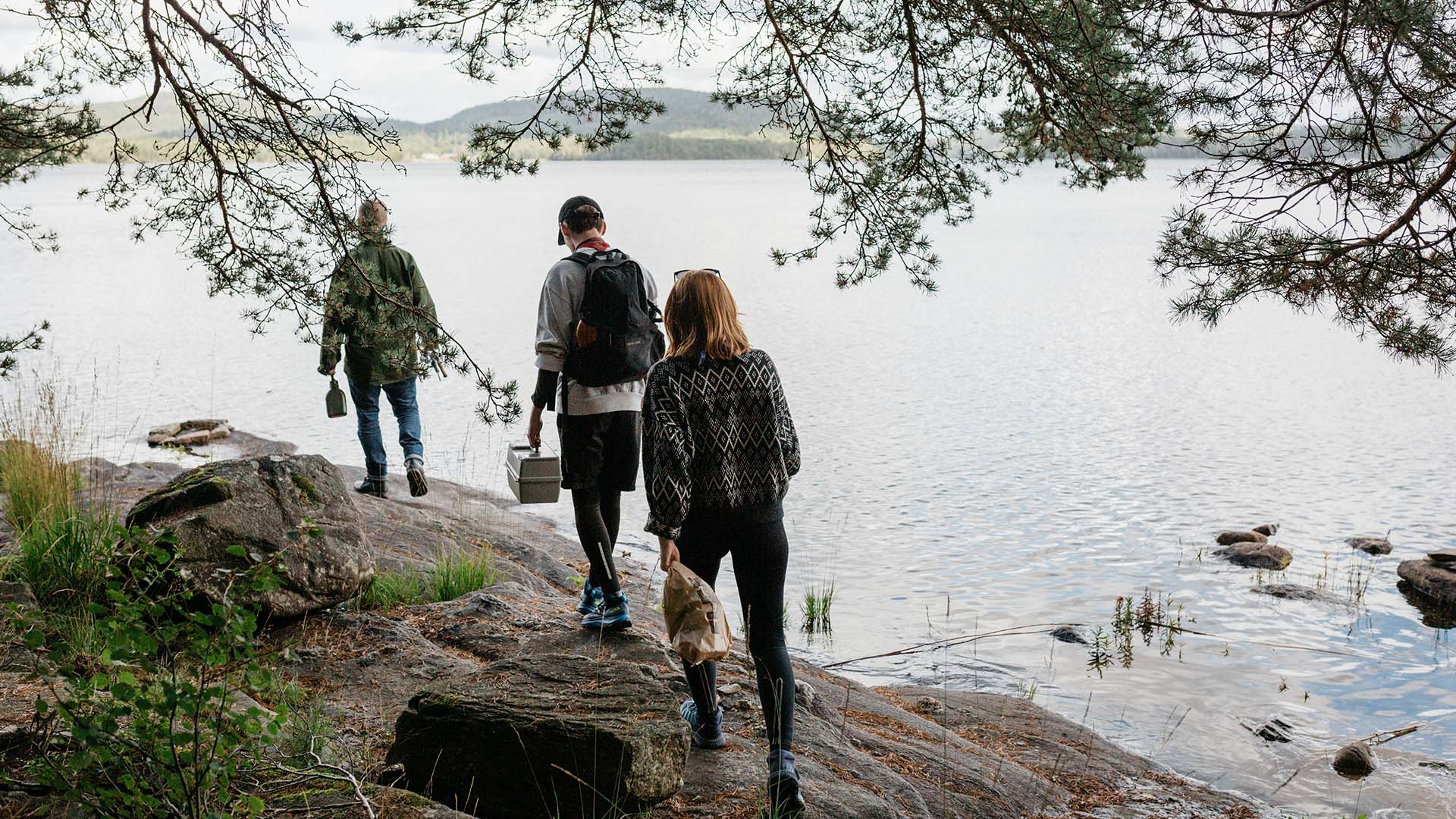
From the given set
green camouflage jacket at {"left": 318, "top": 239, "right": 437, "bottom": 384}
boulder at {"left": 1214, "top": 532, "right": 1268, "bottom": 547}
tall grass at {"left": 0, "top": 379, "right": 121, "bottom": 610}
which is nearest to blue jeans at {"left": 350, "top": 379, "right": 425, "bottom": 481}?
tall grass at {"left": 0, "top": 379, "right": 121, "bottom": 610}

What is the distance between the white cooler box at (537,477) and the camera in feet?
19.3

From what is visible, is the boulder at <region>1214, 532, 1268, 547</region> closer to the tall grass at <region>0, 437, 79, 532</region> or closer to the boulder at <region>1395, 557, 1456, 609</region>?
the boulder at <region>1395, 557, 1456, 609</region>

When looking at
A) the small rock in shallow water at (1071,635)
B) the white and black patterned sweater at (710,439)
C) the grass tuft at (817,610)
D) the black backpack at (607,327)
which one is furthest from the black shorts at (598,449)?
the small rock in shallow water at (1071,635)

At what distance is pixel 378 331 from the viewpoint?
5664mm

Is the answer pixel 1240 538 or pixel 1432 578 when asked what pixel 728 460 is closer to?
pixel 1432 578

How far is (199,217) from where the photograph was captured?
5.93 metres

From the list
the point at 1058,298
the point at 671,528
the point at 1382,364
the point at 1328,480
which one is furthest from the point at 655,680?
the point at 1058,298

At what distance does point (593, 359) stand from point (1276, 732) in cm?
551

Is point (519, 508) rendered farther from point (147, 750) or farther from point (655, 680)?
point (147, 750)

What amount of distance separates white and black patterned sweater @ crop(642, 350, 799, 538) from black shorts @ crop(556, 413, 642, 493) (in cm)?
113

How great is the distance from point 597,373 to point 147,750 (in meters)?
2.64

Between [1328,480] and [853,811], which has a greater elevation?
[853,811]

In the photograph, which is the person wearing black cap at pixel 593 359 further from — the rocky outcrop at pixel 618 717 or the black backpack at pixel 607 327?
the rocky outcrop at pixel 618 717

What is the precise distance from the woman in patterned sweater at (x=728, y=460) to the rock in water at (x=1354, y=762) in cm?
479
